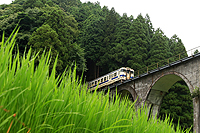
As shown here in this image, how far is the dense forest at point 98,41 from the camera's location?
2071 centimetres

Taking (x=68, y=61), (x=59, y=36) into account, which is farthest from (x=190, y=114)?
(x=59, y=36)

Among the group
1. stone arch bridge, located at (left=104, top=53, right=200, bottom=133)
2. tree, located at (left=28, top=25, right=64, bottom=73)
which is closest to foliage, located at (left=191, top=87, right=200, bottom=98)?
stone arch bridge, located at (left=104, top=53, right=200, bottom=133)

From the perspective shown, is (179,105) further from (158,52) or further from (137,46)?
(137,46)

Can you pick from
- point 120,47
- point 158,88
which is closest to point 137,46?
point 120,47

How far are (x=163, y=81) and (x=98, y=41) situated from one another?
15690 mm

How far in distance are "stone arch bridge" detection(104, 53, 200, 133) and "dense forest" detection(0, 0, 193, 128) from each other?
198 inches

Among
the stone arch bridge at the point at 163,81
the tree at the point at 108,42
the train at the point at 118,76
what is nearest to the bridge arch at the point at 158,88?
the stone arch bridge at the point at 163,81

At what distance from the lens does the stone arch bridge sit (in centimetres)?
1470

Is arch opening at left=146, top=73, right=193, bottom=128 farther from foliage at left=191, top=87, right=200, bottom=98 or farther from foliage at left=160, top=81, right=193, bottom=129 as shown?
foliage at left=191, top=87, right=200, bottom=98

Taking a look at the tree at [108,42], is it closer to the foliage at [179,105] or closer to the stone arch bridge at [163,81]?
the stone arch bridge at [163,81]

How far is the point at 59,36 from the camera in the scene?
70.6ft

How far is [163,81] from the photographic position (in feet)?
61.2

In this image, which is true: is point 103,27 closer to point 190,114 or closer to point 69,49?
point 69,49

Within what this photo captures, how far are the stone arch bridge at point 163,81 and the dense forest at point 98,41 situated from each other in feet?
16.5
